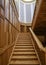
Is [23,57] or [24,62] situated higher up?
[24,62]

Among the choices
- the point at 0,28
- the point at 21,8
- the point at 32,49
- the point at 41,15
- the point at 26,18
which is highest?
the point at 0,28

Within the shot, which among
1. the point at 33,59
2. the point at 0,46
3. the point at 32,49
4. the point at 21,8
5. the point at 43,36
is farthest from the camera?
the point at 21,8

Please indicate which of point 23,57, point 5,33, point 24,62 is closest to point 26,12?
point 23,57

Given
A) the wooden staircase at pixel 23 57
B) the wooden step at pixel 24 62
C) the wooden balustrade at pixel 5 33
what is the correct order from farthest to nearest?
the wooden staircase at pixel 23 57 → the wooden step at pixel 24 62 → the wooden balustrade at pixel 5 33

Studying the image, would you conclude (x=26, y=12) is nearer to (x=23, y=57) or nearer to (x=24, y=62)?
(x=23, y=57)

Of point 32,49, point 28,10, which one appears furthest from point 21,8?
point 32,49

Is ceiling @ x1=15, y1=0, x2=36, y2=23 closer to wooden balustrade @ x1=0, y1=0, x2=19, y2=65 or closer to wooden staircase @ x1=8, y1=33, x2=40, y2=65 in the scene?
wooden staircase @ x1=8, y1=33, x2=40, y2=65

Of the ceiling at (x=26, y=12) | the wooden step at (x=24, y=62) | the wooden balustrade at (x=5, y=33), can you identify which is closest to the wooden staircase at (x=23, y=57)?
the wooden step at (x=24, y=62)

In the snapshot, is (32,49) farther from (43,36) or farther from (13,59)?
(43,36)

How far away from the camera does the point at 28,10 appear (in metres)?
15.9

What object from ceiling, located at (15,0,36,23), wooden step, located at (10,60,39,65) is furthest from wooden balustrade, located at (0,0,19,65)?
ceiling, located at (15,0,36,23)

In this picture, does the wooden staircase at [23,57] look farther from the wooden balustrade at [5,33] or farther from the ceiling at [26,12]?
the ceiling at [26,12]

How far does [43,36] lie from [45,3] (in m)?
5.86

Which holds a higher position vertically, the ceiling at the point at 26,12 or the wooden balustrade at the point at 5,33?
the wooden balustrade at the point at 5,33
